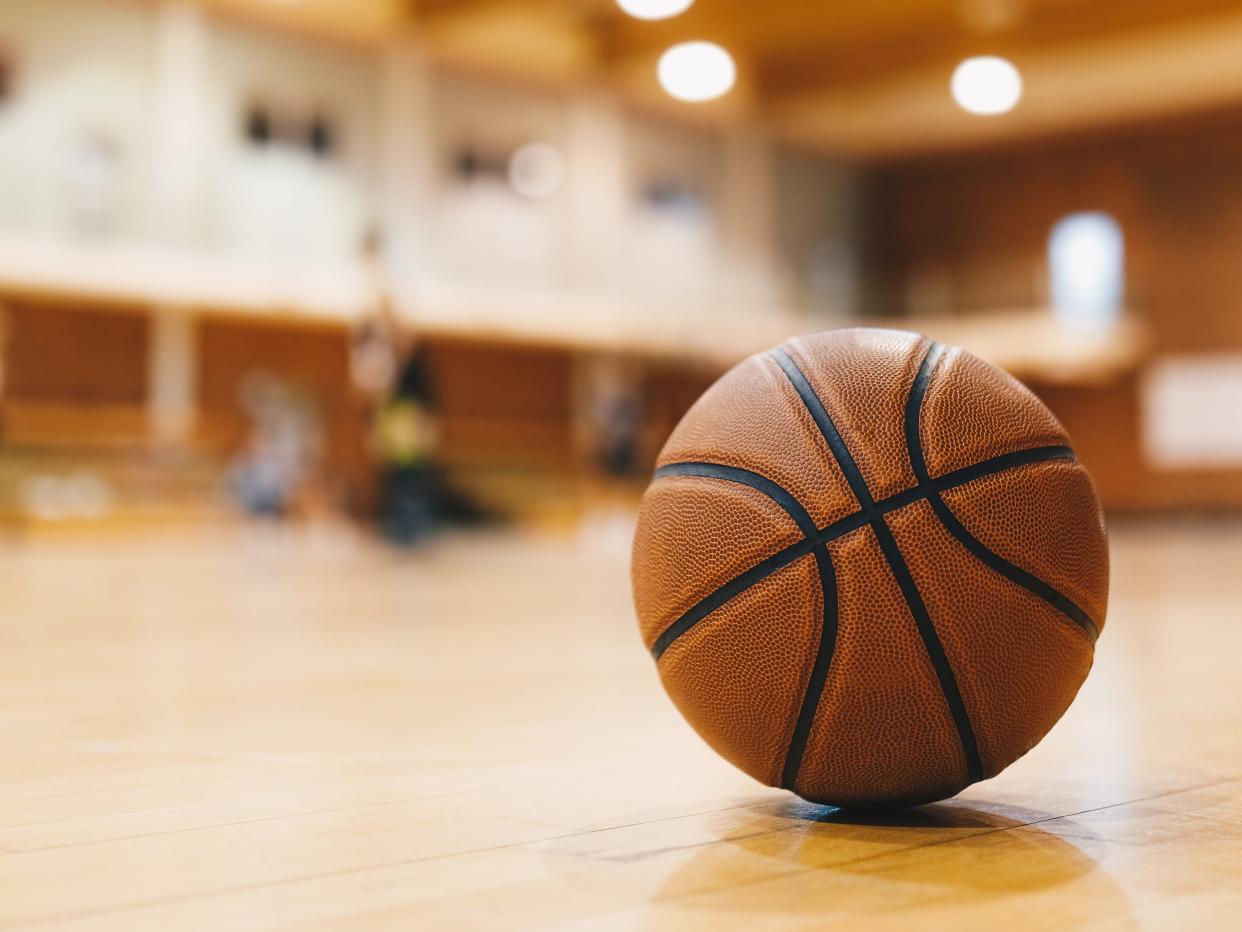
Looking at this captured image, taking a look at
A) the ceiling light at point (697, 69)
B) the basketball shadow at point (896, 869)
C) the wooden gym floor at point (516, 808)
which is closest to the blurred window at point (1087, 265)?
the ceiling light at point (697, 69)

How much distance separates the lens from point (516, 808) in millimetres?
1627

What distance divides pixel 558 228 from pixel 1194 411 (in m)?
9.50

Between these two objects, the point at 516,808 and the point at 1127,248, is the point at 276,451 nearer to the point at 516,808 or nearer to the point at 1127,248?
the point at 516,808

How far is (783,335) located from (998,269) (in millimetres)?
3370

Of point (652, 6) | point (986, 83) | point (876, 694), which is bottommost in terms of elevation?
point (876, 694)

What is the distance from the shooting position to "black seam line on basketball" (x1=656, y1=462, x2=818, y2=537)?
4.87ft

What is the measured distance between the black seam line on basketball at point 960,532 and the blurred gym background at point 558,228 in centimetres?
793

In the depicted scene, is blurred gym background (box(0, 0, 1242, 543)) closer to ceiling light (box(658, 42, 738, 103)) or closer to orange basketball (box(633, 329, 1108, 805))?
ceiling light (box(658, 42, 738, 103))

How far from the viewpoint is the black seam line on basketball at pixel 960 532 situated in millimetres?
1470

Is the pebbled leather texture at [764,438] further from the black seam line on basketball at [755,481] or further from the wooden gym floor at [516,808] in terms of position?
the wooden gym floor at [516,808]

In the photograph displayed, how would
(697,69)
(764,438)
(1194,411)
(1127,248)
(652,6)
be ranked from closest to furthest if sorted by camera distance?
(764,438), (652,6), (697,69), (1194,411), (1127,248)

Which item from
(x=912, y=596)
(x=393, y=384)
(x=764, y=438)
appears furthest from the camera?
(x=393, y=384)

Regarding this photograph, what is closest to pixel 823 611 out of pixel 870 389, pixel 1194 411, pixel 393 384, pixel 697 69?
pixel 870 389

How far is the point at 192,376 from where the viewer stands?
15094mm
